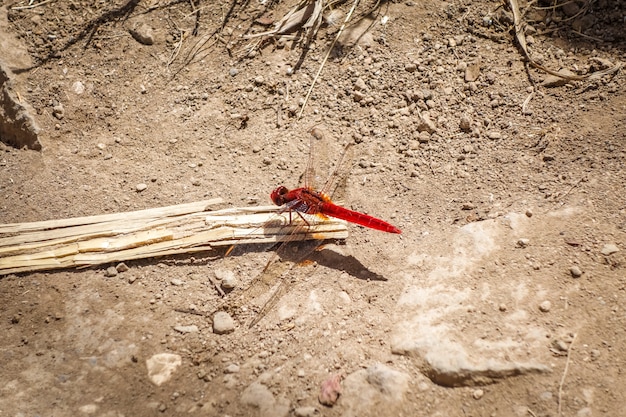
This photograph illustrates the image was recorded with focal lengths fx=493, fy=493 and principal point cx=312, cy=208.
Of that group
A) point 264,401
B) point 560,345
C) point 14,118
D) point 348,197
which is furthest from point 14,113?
point 560,345

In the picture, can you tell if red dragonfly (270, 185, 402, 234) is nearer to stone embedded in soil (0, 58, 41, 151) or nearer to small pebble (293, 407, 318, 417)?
small pebble (293, 407, 318, 417)

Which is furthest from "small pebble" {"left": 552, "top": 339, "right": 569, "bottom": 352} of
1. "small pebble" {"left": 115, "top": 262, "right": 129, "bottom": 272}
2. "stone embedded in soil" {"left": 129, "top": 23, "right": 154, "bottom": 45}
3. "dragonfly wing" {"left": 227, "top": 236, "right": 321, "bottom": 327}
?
"stone embedded in soil" {"left": 129, "top": 23, "right": 154, "bottom": 45}

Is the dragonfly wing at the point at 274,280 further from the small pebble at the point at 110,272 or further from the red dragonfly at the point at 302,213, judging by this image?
the small pebble at the point at 110,272

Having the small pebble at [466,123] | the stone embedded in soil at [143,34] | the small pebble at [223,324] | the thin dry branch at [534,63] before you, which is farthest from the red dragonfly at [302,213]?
the stone embedded in soil at [143,34]

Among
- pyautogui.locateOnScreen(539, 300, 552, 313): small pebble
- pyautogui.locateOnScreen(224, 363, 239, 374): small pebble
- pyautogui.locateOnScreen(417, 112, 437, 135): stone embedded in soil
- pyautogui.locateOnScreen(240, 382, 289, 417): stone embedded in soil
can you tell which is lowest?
pyautogui.locateOnScreen(224, 363, 239, 374): small pebble

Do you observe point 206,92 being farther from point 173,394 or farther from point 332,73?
point 173,394
